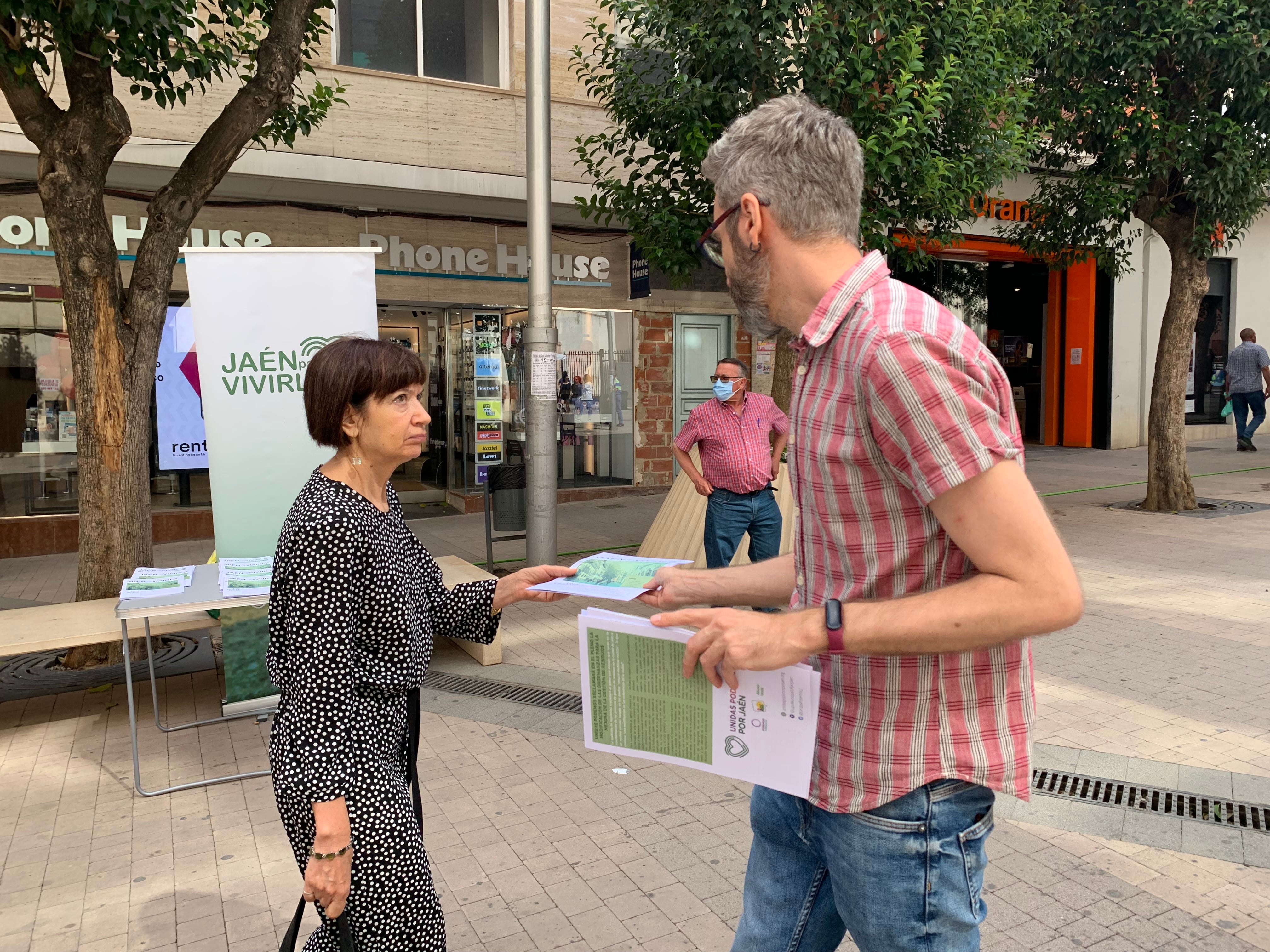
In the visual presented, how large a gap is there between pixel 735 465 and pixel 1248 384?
45.9 ft

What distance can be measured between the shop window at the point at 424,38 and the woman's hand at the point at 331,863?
10.7 metres

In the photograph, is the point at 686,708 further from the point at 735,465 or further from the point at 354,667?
the point at 735,465

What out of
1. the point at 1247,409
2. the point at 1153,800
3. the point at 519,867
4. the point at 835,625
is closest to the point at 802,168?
the point at 835,625

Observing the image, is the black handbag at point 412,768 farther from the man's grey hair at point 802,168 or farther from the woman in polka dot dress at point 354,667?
the man's grey hair at point 802,168

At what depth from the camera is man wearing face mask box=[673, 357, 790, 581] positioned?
6.63 m

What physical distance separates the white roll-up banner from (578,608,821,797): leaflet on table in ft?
12.6

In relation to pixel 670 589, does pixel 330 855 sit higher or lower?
lower

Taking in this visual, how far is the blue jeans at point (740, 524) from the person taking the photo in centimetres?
672

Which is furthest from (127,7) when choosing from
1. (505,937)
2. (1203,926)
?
(1203,926)

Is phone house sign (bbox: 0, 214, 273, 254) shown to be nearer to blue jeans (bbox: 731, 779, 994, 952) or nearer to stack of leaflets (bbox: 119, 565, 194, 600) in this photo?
stack of leaflets (bbox: 119, 565, 194, 600)

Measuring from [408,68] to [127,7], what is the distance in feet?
22.4

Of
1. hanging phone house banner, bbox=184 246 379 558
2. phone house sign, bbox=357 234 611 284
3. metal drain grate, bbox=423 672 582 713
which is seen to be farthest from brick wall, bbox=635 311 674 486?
hanging phone house banner, bbox=184 246 379 558

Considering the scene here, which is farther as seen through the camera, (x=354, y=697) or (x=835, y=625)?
(x=354, y=697)

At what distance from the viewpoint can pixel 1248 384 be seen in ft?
54.4
